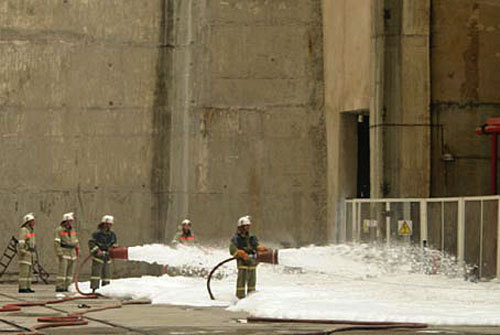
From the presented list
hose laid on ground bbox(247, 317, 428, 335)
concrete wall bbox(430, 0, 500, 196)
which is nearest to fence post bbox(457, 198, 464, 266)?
concrete wall bbox(430, 0, 500, 196)

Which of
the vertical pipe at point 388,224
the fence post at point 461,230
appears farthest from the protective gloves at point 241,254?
the vertical pipe at point 388,224

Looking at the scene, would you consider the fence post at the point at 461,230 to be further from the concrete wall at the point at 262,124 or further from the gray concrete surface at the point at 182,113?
the concrete wall at the point at 262,124

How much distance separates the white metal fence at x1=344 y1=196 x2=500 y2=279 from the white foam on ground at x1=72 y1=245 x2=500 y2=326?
0.34 meters

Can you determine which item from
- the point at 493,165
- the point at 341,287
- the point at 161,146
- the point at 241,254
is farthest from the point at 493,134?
the point at 161,146

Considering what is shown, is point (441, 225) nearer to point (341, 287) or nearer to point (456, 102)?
point (341, 287)

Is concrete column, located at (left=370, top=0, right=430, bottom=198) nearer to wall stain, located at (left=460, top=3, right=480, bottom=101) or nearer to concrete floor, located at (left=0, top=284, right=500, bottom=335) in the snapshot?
wall stain, located at (left=460, top=3, right=480, bottom=101)

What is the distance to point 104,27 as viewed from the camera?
3238cm

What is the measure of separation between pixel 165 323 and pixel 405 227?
9362 mm

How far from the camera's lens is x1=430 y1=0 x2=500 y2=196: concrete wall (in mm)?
27781

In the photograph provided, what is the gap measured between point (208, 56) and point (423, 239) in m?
8.61

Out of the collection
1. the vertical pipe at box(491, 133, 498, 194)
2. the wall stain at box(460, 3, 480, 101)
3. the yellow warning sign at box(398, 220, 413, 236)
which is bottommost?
the yellow warning sign at box(398, 220, 413, 236)

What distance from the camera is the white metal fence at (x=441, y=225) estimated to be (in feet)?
78.4

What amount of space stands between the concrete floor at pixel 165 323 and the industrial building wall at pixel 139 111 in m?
8.62

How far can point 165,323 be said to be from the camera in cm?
1823
